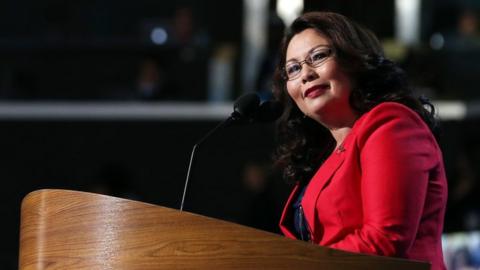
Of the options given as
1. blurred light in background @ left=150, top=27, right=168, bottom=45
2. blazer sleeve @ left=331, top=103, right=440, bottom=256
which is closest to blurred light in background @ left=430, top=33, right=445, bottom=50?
blurred light in background @ left=150, top=27, right=168, bottom=45

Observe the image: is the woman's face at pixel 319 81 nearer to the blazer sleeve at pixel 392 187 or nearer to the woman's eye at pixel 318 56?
the woman's eye at pixel 318 56

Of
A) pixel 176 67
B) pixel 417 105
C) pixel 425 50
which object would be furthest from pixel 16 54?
pixel 417 105

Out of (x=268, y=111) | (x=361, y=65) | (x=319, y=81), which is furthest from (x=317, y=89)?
(x=268, y=111)

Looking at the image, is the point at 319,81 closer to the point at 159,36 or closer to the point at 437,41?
the point at 159,36

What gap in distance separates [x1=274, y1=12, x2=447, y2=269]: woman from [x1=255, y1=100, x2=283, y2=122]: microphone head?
0.19 ft

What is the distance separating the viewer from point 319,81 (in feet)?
10.3

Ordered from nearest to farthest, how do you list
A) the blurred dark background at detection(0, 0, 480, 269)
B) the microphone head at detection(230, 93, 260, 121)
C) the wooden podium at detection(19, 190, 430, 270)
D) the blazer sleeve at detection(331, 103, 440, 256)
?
the wooden podium at detection(19, 190, 430, 270)
the blazer sleeve at detection(331, 103, 440, 256)
the microphone head at detection(230, 93, 260, 121)
the blurred dark background at detection(0, 0, 480, 269)

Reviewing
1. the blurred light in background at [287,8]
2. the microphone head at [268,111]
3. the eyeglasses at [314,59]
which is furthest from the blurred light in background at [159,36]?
the eyeglasses at [314,59]

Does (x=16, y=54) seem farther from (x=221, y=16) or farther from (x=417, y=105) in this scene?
(x=417, y=105)

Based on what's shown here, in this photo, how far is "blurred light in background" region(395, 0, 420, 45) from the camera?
9727 mm

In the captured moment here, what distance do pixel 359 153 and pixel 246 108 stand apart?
55cm

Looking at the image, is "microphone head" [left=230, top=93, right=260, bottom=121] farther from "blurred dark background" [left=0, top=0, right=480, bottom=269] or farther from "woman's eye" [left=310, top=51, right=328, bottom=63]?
"blurred dark background" [left=0, top=0, right=480, bottom=269]

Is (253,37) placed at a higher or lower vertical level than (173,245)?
lower

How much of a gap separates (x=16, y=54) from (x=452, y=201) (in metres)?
3.55
